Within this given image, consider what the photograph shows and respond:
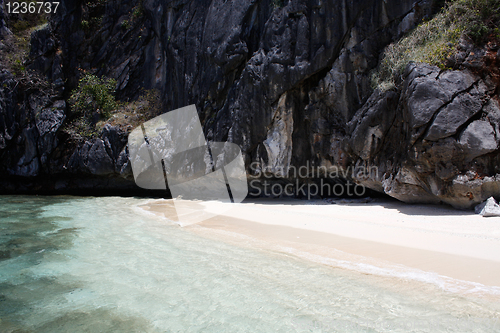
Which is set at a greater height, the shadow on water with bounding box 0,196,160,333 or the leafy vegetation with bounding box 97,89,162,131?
the leafy vegetation with bounding box 97,89,162,131

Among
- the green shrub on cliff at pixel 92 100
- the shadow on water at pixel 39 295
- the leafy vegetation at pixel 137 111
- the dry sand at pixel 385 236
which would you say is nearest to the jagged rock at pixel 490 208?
the dry sand at pixel 385 236

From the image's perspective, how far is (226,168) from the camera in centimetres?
1340

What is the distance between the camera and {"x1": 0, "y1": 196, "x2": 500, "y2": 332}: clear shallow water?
10.5 feet

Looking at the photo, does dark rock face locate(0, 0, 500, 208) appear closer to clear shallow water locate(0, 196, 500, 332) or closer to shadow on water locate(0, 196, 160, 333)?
clear shallow water locate(0, 196, 500, 332)

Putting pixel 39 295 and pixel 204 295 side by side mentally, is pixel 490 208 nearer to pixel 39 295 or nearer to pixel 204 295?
pixel 204 295

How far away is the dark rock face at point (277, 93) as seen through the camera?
7.15 meters

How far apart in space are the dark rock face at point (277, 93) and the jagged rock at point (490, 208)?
27cm

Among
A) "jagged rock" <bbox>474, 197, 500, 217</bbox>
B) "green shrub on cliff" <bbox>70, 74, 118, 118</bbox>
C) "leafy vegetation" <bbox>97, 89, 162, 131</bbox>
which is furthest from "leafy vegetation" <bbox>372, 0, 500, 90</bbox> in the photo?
"green shrub on cliff" <bbox>70, 74, 118, 118</bbox>

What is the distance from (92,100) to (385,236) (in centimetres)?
1966

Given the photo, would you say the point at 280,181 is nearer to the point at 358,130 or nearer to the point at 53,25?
the point at 358,130

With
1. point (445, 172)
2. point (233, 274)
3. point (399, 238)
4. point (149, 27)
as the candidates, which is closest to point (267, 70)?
point (445, 172)

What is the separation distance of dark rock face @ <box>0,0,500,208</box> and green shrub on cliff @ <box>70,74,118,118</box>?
3.80 feet

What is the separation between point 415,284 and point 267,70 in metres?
9.71

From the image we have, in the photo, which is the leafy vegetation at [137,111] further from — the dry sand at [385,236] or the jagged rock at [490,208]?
the jagged rock at [490,208]
